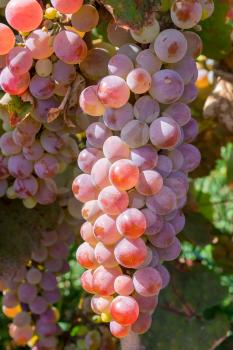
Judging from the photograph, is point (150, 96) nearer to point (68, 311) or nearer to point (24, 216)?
point (24, 216)

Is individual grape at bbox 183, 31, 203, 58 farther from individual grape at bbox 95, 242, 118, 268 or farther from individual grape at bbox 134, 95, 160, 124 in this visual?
individual grape at bbox 95, 242, 118, 268

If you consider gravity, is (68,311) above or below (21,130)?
below

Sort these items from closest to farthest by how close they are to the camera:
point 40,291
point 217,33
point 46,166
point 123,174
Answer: point 123,174 < point 46,166 < point 217,33 < point 40,291

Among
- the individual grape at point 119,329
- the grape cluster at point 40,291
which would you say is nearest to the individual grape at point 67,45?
the individual grape at point 119,329

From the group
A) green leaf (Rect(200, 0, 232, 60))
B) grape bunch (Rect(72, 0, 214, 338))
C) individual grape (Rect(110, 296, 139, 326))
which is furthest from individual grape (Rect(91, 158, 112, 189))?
green leaf (Rect(200, 0, 232, 60))

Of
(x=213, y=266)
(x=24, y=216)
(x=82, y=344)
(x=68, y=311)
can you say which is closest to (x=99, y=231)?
(x=24, y=216)

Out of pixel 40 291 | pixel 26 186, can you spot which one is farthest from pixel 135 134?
pixel 40 291

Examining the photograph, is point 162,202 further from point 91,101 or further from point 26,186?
point 26,186
